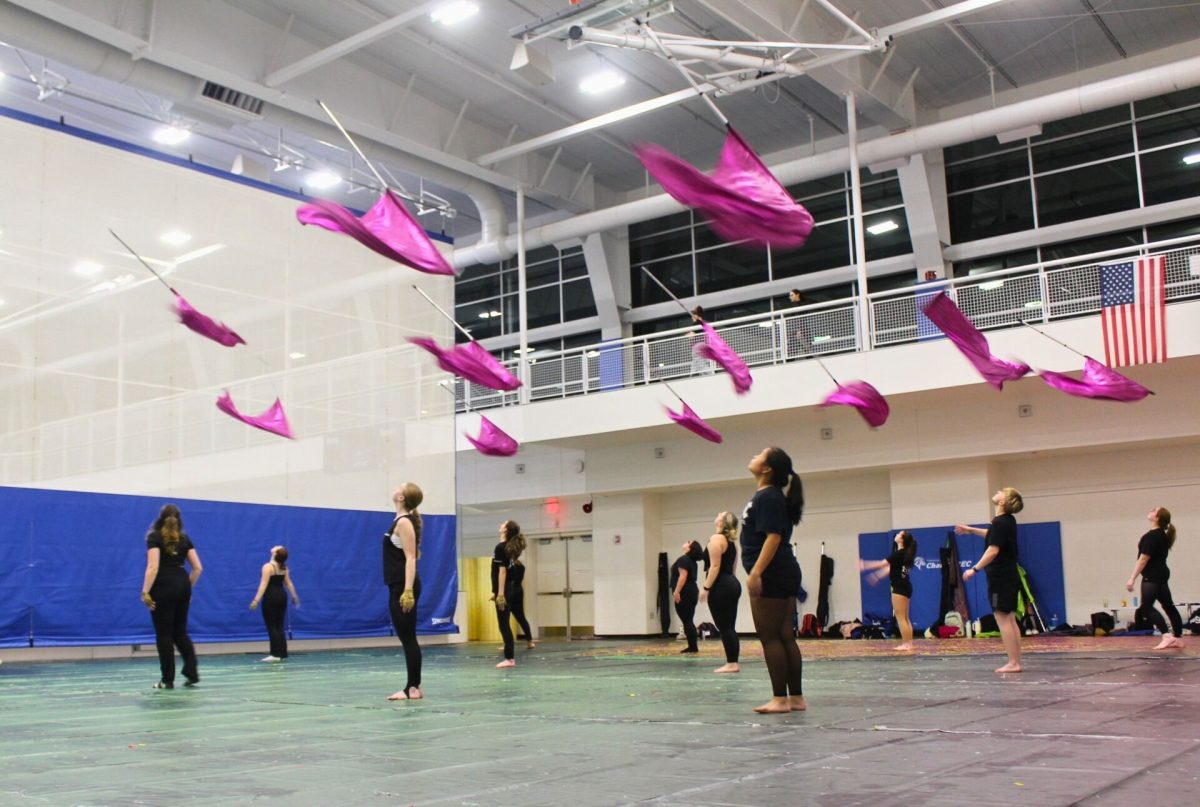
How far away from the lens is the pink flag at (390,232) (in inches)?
434

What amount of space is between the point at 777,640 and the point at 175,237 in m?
16.9

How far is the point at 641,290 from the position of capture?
2950 centimetres

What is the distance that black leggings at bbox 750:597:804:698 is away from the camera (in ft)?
23.4

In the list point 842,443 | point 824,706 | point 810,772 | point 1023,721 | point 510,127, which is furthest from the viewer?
point 510,127

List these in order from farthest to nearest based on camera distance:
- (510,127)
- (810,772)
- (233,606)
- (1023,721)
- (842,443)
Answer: (510,127), (842,443), (233,606), (1023,721), (810,772)

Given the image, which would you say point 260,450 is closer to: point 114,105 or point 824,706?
point 114,105

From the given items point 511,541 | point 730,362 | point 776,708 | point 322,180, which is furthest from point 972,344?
point 322,180

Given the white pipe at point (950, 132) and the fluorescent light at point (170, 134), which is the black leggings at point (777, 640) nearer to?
the white pipe at point (950, 132)

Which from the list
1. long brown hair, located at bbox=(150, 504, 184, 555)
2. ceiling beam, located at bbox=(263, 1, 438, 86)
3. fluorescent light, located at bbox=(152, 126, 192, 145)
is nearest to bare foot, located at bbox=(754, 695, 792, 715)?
long brown hair, located at bbox=(150, 504, 184, 555)

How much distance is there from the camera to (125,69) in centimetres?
1919

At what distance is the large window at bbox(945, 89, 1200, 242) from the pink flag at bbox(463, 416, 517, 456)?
11289mm

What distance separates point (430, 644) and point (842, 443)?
1005cm

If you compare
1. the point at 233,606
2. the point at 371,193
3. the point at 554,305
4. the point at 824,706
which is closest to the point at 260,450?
the point at 233,606

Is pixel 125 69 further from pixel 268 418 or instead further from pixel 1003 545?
pixel 1003 545
